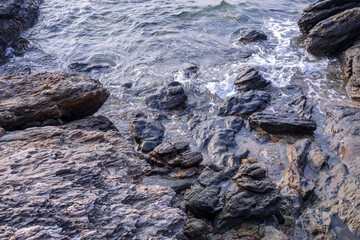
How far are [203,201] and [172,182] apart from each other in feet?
4.50

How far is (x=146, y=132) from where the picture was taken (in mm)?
10258

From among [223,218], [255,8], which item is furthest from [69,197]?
[255,8]

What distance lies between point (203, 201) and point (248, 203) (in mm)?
1050

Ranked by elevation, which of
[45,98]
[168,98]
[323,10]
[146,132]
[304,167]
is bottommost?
[304,167]

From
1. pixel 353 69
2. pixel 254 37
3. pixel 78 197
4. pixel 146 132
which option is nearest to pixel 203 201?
pixel 78 197

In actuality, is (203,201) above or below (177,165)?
above

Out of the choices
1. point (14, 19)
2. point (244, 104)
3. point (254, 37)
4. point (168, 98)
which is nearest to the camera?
point (244, 104)

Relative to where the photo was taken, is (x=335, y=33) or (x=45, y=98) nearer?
(x=45, y=98)

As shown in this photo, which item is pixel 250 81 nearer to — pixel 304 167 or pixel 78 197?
pixel 304 167

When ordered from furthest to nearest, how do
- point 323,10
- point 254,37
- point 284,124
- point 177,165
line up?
point 254,37 < point 323,10 < point 284,124 < point 177,165

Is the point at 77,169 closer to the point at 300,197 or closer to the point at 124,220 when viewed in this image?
the point at 124,220

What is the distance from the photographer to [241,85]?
12.6 m

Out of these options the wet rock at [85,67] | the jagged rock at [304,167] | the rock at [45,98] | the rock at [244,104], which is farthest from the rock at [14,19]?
the jagged rock at [304,167]

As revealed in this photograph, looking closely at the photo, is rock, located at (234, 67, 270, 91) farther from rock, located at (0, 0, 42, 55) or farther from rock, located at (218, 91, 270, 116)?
rock, located at (0, 0, 42, 55)
